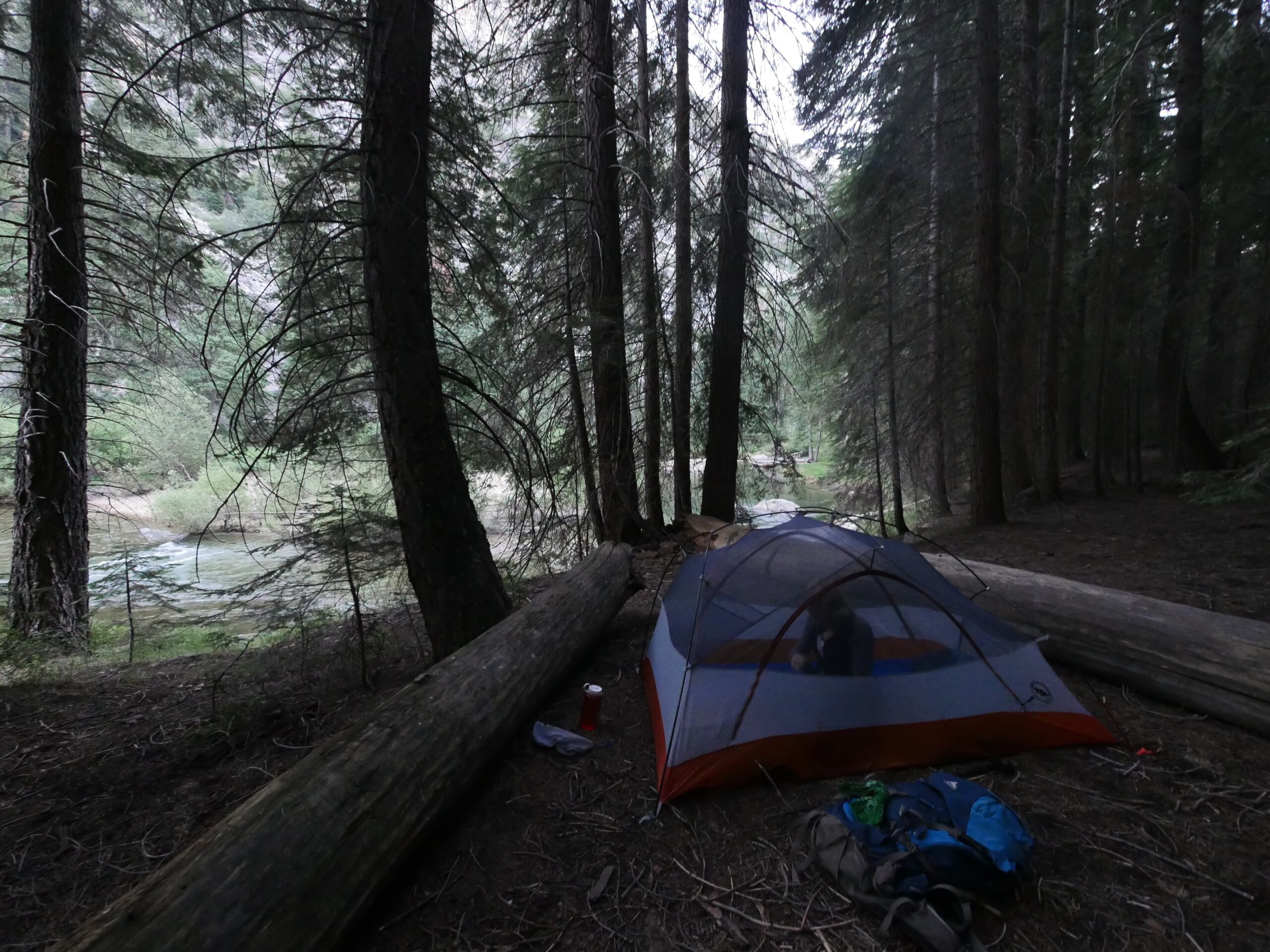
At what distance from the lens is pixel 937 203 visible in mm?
10156

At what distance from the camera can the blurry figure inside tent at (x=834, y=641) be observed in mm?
3035

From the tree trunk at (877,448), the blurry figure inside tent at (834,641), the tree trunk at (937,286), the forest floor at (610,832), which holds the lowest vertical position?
the forest floor at (610,832)

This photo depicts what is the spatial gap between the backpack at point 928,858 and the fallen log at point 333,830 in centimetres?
163

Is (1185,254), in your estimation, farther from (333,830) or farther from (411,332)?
(333,830)

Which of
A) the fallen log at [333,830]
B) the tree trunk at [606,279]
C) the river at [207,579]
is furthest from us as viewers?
the tree trunk at [606,279]

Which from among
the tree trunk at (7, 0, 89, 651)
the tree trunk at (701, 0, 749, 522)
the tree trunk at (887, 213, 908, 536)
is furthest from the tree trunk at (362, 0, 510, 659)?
the tree trunk at (887, 213, 908, 536)

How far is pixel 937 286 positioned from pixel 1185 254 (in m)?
3.60

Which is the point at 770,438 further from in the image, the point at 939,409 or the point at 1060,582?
the point at 1060,582

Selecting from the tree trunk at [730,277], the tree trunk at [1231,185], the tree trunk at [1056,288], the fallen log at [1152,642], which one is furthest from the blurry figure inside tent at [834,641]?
the tree trunk at [1056,288]

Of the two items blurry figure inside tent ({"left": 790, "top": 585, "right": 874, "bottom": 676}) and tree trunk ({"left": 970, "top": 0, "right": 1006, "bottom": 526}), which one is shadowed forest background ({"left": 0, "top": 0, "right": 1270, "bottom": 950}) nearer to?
tree trunk ({"left": 970, "top": 0, "right": 1006, "bottom": 526})

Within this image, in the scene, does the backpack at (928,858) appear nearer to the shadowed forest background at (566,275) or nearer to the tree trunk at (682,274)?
the shadowed forest background at (566,275)

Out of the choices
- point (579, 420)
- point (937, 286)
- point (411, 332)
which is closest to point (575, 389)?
point (579, 420)

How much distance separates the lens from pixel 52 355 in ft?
17.5

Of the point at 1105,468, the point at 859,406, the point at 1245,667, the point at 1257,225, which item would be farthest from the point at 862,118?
the point at 1245,667
